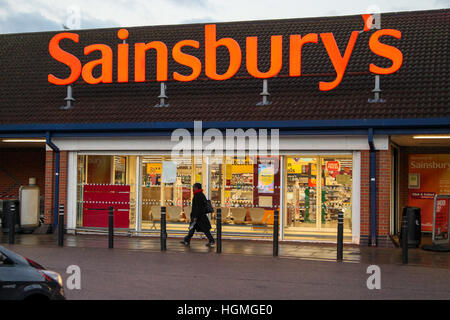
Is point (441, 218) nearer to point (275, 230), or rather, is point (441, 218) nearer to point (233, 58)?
point (275, 230)

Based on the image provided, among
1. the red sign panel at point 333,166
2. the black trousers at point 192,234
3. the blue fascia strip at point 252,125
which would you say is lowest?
the black trousers at point 192,234

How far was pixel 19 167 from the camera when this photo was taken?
23016mm

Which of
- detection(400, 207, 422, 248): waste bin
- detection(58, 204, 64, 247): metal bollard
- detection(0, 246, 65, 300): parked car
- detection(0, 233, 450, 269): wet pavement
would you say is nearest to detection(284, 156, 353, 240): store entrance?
detection(0, 233, 450, 269): wet pavement

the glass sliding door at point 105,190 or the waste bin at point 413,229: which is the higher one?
the glass sliding door at point 105,190

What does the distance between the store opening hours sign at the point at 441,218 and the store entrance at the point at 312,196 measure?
2536 millimetres

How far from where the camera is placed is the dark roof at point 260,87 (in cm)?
1634

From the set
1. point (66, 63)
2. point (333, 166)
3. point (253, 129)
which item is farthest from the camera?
point (66, 63)

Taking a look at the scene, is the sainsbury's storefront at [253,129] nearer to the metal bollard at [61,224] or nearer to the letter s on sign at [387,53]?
the letter s on sign at [387,53]

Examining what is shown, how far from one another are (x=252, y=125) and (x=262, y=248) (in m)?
3.46

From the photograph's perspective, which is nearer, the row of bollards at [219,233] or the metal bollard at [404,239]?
the metal bollard at [404,239]

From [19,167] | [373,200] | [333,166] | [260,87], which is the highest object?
[260,87]

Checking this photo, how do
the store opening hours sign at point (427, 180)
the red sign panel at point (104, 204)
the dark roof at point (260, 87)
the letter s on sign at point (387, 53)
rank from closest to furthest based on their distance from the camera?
the letter s on sign at point (387, 53) < the dark roof at point (260, 87) < the red sign panel at point (104, 204) < the store opening hours sign at point (427, 180)

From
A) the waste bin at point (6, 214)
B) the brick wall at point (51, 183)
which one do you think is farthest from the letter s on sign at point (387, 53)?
the waste bin at point (6, 214)

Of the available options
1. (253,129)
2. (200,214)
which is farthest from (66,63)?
(200,214)
